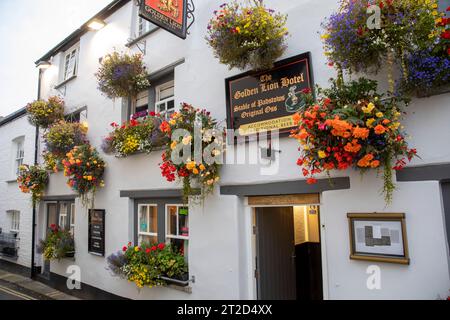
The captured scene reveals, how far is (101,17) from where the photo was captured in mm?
9602

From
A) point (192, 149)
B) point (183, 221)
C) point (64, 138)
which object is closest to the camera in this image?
point (192, 149)

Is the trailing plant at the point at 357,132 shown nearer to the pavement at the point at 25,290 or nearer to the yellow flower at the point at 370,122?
the yellow flower at the point at 370,122

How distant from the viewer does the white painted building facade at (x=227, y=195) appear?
389 centimetres

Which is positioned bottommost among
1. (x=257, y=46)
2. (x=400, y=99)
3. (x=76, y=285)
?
(x=76, y=285)

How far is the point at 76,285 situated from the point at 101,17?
7.74 metres

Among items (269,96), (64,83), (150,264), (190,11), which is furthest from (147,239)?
(64,83)

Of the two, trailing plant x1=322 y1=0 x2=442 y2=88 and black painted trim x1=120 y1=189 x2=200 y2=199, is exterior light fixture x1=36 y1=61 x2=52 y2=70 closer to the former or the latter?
black painted trim x1=120 y1=189 x2=200 y2=199

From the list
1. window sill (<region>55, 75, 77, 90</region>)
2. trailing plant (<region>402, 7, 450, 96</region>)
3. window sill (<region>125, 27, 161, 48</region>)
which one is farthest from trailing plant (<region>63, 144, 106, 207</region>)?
trailing plant (<region>402, 7, 450, 96</region>)

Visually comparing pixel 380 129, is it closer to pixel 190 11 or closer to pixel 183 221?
pixel 183 221

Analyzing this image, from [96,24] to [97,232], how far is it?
19.2ft

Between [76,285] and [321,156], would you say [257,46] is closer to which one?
[321,156]

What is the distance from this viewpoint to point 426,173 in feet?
12.8

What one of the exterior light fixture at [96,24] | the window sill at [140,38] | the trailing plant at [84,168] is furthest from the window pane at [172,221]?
the exterior light fixture at [96,24]
